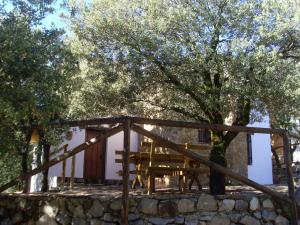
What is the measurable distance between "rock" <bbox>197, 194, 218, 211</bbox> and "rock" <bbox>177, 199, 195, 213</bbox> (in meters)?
0.12

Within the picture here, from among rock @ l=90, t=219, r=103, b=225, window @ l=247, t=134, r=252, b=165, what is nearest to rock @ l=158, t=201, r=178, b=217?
rock @ l=90, t=219, r=103, b=225

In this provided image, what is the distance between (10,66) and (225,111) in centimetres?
453

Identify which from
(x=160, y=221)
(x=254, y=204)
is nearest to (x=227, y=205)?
(x=254, y=204)

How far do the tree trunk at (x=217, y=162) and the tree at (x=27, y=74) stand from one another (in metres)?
3.53

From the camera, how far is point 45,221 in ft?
21.2

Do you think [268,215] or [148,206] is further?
[268,215]

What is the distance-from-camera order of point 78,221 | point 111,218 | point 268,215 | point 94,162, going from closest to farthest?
point 111,218, point 78,221, point 268,215, point 94,162

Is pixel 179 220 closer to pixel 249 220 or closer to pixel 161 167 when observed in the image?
pixel 249 220

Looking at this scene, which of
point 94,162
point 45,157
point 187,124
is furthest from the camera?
point 94,162

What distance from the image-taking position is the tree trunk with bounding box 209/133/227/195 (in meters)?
8.15

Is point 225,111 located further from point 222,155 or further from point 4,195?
point 4,195

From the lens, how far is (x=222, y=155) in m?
8.45

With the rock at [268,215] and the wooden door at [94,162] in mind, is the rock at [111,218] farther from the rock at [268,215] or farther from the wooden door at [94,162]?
the wooden door at [94,162]

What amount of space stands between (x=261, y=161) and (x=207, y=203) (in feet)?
32.9
